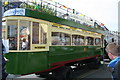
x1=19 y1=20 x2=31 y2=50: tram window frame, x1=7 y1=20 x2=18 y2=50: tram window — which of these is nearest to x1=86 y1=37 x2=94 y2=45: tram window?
x1=19 y1=20 x2=31 y2=50: tram window frame

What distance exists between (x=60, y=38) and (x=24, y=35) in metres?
1.82

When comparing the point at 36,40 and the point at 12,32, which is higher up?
the point at 12,32

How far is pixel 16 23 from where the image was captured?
17.1 ft

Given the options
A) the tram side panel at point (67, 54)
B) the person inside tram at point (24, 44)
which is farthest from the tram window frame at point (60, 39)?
the person inside tram at point (24, 44)

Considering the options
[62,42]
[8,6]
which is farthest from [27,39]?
[62,42]

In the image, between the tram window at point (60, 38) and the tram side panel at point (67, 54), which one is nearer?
the tram side panel at point (67, 54)

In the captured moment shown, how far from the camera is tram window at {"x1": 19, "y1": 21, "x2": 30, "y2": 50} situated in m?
5.25

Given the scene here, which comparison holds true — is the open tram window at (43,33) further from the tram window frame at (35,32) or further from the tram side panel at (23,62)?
the tram side panel at (23,62)

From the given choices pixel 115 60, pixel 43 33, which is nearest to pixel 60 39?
pixel 43 33

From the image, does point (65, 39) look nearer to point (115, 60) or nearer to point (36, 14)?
point (36, 14)

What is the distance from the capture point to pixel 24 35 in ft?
17.4

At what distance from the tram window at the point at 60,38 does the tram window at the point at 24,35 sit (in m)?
1.19

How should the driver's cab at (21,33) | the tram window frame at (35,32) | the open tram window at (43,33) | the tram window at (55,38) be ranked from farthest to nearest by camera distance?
the tram window at (55,38), the open tram window at (43,33), the tram window frame at (35,32), the driver's cab at (21,33)

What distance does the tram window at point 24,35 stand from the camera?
5246 millimetres
